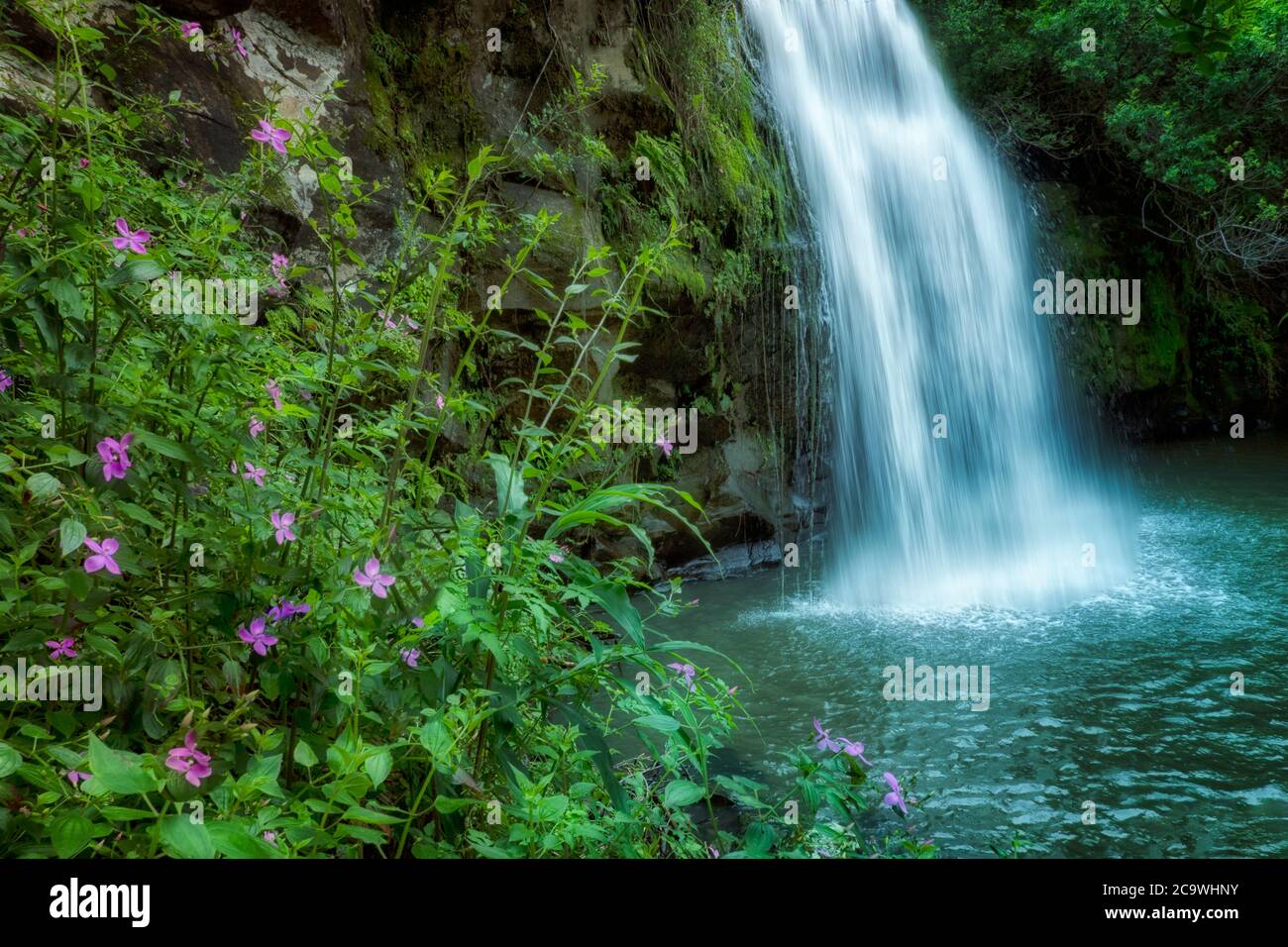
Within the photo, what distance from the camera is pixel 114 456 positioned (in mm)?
1246

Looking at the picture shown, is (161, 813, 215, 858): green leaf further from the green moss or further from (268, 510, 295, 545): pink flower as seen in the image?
the green moss

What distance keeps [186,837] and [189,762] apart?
0.09m

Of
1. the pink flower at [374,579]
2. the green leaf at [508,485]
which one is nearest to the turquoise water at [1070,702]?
the green leaf at [508,485]

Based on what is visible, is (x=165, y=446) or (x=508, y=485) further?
(x=508, y=485)

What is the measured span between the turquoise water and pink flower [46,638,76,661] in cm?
288

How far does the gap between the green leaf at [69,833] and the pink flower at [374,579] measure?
0.49 metres

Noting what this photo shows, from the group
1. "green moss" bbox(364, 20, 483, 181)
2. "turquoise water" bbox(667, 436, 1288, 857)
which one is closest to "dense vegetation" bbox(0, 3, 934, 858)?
"turquoise water" bbox(667, 436, 1288, 857)

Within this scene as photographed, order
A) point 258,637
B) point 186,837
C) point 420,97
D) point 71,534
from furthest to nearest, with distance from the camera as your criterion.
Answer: point 420,97 → point 258,637 → point 71,534 → point 186,837

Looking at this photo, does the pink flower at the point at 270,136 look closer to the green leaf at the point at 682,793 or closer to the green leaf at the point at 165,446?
the green leaf at the point at 165,446

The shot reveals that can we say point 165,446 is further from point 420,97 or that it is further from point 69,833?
point 420,97

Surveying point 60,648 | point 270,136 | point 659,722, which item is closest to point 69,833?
point 60,648

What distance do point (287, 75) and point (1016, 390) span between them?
910 centimetres

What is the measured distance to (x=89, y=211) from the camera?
1284 millimetres

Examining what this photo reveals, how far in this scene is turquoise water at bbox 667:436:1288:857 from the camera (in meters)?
3.15
